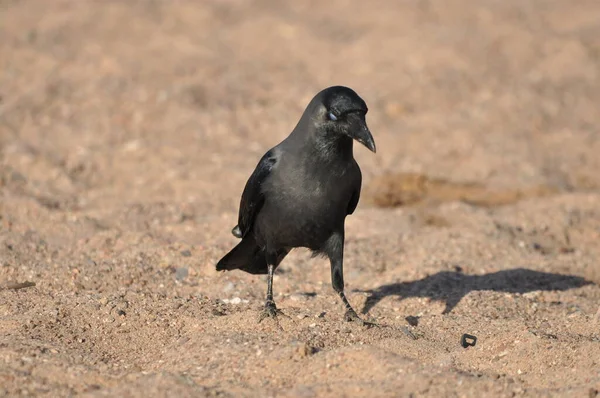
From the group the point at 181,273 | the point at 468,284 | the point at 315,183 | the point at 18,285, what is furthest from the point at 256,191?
the point at 468,284

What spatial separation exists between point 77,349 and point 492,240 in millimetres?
3853

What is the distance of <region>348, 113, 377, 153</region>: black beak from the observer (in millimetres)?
5020

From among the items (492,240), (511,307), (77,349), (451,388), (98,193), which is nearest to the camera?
(451,388)

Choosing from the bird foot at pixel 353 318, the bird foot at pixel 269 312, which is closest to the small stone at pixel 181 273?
the bird foot at pixel 269 312

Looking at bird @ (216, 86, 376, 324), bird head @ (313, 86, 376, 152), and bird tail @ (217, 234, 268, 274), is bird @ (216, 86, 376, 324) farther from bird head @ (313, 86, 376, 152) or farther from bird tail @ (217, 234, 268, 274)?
bird tail @ (217, 234, 268, 274)

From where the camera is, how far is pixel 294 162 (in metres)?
5.38

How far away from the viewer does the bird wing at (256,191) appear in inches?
219

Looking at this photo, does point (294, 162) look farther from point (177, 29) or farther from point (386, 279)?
point (177, 29)

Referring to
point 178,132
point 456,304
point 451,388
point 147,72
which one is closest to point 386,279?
point 456,304

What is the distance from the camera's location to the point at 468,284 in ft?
22.1

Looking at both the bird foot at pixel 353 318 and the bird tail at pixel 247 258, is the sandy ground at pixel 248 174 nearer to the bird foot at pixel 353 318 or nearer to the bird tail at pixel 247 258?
the bird foot at pixel 353 318

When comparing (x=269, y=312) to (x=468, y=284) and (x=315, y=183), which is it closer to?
(x=315, y=183)

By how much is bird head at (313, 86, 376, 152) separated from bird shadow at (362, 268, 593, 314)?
152cm

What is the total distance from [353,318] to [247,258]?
0.95 meters
